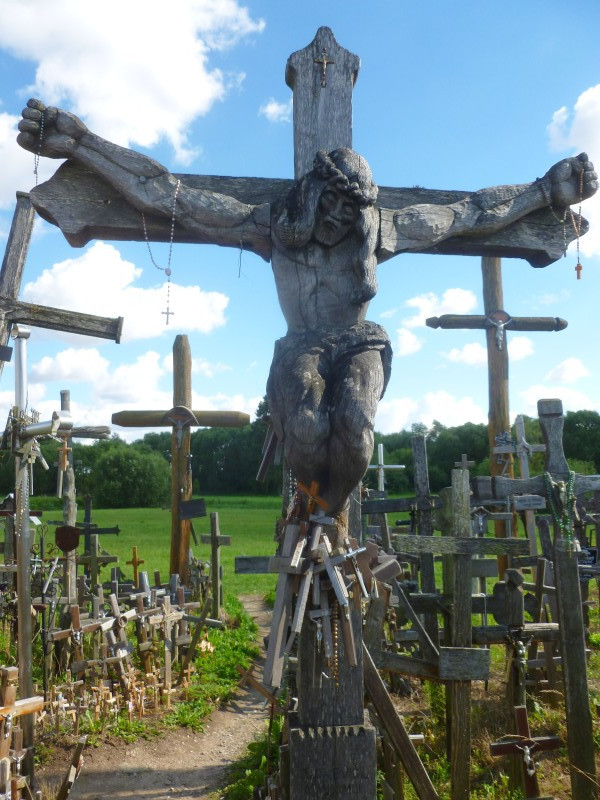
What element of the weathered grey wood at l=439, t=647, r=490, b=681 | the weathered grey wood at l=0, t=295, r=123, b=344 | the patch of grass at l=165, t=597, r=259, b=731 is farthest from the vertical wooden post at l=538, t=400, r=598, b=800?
the weathered grey wood at l=0, t=295, r=123, b=344

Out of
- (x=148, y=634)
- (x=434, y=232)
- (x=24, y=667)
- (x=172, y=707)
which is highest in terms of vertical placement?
(x=434, y=232)

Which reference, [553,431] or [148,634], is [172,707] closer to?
[148,634]

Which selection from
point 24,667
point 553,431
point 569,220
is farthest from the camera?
point 553,431

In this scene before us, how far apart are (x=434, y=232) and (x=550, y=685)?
4795 mm

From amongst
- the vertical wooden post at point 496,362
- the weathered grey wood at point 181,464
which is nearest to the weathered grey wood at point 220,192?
the weathered grey wood at point 181,464

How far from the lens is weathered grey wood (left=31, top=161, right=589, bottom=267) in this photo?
12.8 ft

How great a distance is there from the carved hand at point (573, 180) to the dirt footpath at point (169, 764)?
5.23m

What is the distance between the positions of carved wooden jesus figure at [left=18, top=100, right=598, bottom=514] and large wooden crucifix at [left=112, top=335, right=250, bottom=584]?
6815 millimetres

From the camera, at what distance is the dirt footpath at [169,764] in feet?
20.0

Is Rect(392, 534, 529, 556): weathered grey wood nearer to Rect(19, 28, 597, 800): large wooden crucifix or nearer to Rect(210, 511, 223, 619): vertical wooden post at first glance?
Rect(19, 28, 597, 800): large wooden crucifix

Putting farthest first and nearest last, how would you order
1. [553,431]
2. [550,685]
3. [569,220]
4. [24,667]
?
[550,685], [553,431], [24,667], [569,220]

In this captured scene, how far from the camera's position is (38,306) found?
699 centimetres

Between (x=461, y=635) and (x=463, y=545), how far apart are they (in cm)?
62

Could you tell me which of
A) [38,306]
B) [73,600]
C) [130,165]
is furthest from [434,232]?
[73,600]
